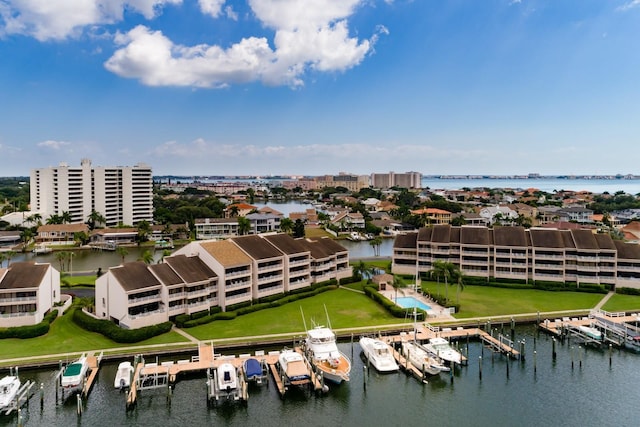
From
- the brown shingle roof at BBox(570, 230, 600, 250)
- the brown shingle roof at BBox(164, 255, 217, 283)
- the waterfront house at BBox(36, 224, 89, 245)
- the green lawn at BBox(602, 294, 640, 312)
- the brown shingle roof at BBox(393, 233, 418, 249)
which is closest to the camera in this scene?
the brown shingle roof at BBox(164, 255, 217, 283)

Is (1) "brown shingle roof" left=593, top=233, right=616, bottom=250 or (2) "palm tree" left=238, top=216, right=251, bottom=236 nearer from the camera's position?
(1) "brown shingle roof" left=593, top=233, right=616, bottom=250

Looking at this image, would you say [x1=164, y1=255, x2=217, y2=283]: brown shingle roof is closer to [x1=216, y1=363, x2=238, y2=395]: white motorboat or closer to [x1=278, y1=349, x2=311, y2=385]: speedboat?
[x1=216, y1=363, x2=238, y2=395]: white motorboat

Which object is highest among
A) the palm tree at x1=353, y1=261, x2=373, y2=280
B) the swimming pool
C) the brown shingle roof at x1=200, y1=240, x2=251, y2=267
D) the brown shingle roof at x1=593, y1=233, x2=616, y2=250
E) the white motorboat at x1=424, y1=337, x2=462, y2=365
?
the brown shingle roof at x1=593, y1=233, x2=616, y2=250

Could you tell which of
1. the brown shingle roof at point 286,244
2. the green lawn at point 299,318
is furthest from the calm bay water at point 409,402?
the brown shingle roof at point 286,244

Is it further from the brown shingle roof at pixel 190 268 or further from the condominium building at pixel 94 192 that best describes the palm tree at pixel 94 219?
the brown shingle roof at pixel 190 268

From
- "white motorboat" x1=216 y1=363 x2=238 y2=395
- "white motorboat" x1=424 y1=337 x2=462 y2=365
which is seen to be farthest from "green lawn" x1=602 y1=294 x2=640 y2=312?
"white motorboat" x1=216 y1=363 x2=238 y2=395

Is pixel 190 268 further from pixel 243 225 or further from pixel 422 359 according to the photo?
pixel 243 225

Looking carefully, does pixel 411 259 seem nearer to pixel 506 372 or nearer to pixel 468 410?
pixel 506 372
